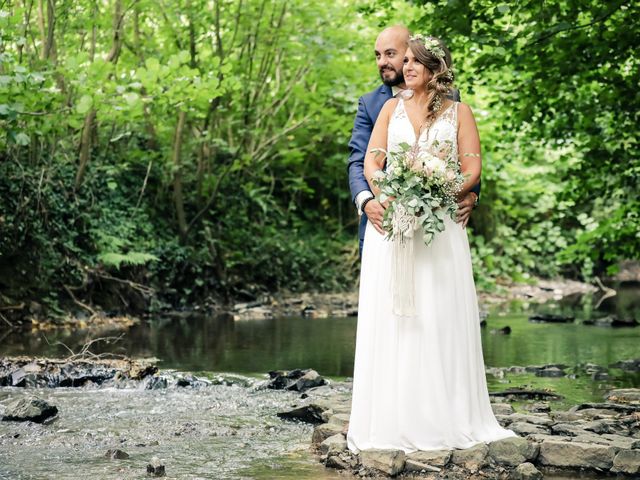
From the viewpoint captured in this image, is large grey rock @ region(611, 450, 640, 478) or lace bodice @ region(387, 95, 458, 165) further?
lace bodice @ region(387, 95, 458, 165)

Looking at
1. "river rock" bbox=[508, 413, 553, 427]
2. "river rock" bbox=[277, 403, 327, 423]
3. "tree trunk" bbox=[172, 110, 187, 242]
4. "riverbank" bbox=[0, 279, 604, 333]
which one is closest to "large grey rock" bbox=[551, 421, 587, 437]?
"river rock" bbox=[508, 413, 553, 427]

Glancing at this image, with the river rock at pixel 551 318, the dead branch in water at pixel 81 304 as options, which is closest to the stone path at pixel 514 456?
the dead branch in water at pixel 81 304

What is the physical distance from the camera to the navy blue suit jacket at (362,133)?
5.89 m

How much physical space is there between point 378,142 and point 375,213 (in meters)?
0.44

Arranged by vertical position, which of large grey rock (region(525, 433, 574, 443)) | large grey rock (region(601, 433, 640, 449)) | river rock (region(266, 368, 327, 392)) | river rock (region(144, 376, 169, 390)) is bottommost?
river rock (region(144, 376, 169, 390))

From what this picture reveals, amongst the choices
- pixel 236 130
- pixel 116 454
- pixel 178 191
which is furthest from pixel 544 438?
pixel 236 130

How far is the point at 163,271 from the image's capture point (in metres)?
19.3

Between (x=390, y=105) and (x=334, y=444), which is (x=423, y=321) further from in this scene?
(x=390, y=105)

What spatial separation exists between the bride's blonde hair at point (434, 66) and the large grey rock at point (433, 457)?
6.43ft

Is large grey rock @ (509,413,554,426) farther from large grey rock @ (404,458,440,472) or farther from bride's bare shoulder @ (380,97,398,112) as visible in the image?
bride's bare shoulder @ (380,97,398,112)

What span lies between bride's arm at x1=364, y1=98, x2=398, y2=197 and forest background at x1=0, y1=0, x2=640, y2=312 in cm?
400

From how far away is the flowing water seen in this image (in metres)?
5.62

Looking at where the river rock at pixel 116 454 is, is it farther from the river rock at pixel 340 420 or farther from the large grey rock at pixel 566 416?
the large grey rock at pixel 566 416

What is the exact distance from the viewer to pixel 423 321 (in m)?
5.54
